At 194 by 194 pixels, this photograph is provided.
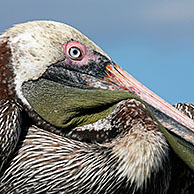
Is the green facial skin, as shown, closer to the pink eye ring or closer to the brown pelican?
the brown pelican

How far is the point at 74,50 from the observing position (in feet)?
18.5

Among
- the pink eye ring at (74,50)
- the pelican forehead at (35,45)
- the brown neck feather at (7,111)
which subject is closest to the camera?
the brown neck feather at (7,111)

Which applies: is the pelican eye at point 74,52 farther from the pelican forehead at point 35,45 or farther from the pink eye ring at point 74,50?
the pelican forehead at point 35,45

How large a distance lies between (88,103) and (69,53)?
0.66 metres

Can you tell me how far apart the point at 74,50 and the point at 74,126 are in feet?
3.00

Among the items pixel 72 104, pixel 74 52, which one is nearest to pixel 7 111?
pixel 72 104

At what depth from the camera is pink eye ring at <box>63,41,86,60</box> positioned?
5609mm

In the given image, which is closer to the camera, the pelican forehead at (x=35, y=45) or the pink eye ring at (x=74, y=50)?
the pelican forehead at (x=35, y=45)

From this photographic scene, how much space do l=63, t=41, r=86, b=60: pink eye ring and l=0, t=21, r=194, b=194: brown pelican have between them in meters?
0.01

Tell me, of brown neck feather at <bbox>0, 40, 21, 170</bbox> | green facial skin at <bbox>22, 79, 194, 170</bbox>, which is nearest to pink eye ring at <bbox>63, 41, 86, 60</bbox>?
green facial skin at <bbox>22, 79, 194, 170</bbox>

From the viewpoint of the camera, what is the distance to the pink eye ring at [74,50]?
5609 mm

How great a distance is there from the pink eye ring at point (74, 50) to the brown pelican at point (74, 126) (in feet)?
0.04

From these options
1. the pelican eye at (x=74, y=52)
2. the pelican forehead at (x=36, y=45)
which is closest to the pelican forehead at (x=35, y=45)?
the pelican forehead at (x=36, y=45)

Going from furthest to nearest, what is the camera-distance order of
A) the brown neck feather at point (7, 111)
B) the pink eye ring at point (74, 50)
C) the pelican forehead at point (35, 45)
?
1. the pink eye ring at point (74, 50)
2. the pelican forehead at point (35, 45)
3. the brown neck feather at point (7, 111)
